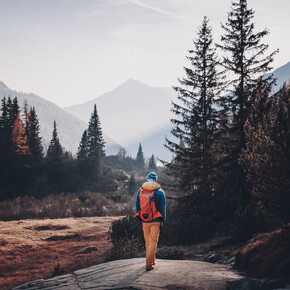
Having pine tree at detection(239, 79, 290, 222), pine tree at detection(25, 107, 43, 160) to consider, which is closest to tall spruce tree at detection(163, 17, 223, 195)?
pine tree at detection(239, 79, 290, 222)

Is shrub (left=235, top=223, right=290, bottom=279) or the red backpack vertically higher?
the red backpack

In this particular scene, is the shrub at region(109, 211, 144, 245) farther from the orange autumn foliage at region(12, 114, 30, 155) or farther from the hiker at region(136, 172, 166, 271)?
the orange autumn foliage at region(12, 114, 30, 155)

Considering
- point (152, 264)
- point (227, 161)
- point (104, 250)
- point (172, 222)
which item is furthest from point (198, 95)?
point (152, 264)

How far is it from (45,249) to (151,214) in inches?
332

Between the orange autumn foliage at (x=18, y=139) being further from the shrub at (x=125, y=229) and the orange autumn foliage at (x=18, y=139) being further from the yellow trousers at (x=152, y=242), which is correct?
the yellow trousers at (x=152, y=242)

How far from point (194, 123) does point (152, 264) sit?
11775 mm

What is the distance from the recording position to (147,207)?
5789 mm

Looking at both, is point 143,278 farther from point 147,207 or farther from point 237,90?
point 237,90

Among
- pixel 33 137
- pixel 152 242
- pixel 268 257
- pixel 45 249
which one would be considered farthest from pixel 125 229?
pixel 33 137

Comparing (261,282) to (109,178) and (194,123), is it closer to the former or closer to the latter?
(194,123)

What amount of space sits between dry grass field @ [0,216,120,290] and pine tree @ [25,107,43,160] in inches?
1202

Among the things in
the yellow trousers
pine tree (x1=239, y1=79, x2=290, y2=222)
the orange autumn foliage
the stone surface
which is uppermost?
the orange autumn foliage

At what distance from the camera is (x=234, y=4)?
49.5ft

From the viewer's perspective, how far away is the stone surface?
4.95 meters
